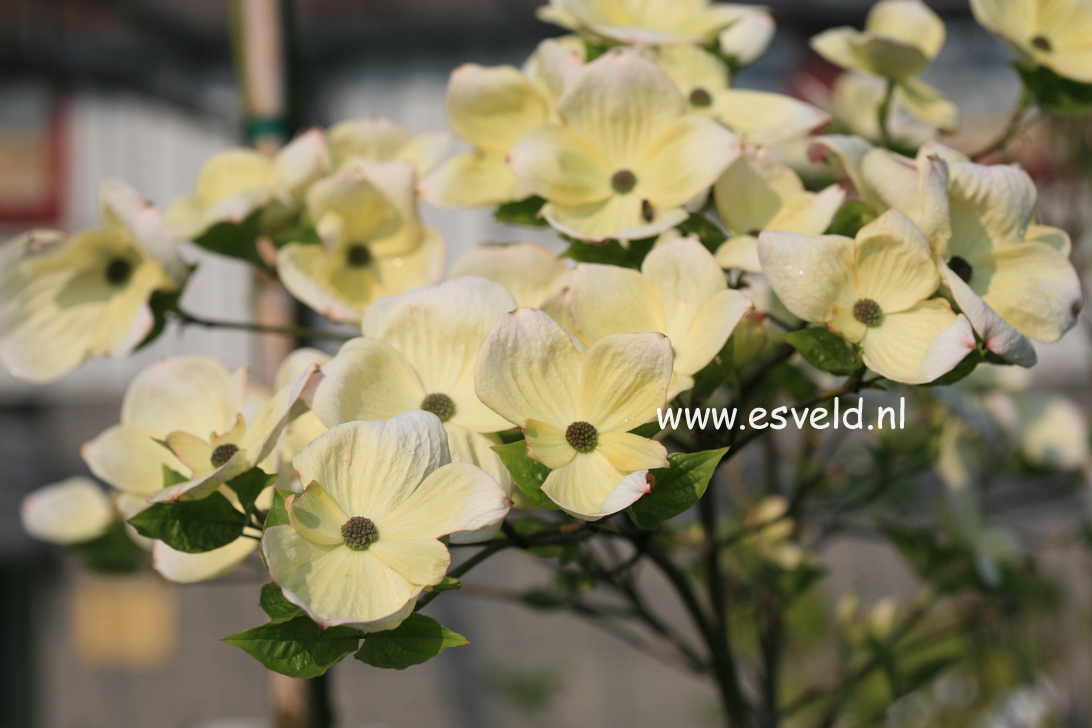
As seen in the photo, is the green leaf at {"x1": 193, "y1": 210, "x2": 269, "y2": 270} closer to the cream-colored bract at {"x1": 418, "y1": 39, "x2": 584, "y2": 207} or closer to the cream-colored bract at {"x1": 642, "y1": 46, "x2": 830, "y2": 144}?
the cream-colored bract at {"x1": 418, "y1": 39, "x2": 584, "y2": 207}

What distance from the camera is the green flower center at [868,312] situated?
0.38m

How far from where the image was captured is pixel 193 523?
37 cm

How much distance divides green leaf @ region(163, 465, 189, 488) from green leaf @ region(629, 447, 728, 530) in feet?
0.63

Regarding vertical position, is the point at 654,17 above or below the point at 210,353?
above

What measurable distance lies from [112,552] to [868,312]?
1.78 ft

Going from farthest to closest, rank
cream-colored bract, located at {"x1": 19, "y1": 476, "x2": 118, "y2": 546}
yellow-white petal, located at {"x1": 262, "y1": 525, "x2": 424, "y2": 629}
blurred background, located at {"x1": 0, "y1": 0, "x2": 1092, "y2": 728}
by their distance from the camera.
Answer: blurred background, located at {"x1": 0, "y1": 0, "x2": 1092, "y2": 728} → cream-colored bract, located at {"x1": 19, "y1": 476, "x2": 118, "y2": 546} → yellow-white petal, located at {"x1": 262, "y1": 525, "x2": 424, "y2": 629}

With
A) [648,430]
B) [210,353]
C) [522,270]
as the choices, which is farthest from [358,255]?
[210,353]

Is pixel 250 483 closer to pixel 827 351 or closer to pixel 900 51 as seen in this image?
pixel 827 351

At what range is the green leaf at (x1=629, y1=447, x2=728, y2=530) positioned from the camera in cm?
33

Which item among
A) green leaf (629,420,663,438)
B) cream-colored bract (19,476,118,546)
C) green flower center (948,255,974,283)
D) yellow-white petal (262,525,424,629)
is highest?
green flower center (948,255,974,283)

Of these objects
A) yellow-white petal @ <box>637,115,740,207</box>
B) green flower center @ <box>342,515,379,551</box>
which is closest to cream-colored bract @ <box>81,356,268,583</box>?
green flower center @ <box>342,515,379,551</box>

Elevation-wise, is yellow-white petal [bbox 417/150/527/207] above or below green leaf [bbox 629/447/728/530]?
above

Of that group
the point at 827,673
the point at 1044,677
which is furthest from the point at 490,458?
the point at 827,673

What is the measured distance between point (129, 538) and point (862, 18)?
2.23 m
